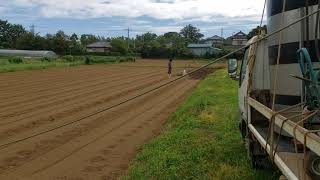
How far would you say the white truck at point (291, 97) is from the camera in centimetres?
467

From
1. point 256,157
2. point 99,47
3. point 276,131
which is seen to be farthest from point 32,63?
point 99,47

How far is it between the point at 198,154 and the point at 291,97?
161 inches

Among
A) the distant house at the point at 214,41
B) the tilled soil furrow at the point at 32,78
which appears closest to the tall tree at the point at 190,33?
the distant house at the point at 214,41

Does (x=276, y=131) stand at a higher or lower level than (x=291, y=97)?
lower

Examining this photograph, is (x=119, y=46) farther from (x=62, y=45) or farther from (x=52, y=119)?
(x=52, y=119)

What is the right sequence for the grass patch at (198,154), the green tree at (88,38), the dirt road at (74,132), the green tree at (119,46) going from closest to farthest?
1. the grass patch at (198,154)
2. the dirt road at (74,132)
3. the green tree at (119,46)
4. the green tree at (88,38)

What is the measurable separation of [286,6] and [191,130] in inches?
297

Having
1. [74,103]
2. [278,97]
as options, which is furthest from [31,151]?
[74,103]

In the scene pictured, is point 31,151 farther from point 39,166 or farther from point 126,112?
point 126,112

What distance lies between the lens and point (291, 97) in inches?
233

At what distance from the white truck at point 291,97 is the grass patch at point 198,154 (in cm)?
95

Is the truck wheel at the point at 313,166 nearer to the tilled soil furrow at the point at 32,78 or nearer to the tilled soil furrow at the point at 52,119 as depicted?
the tilled soil furrow at the point at 52,119

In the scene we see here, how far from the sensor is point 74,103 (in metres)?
20.5

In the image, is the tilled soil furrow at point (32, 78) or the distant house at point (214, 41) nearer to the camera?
the tilled soil furrow at point (32, 78)
